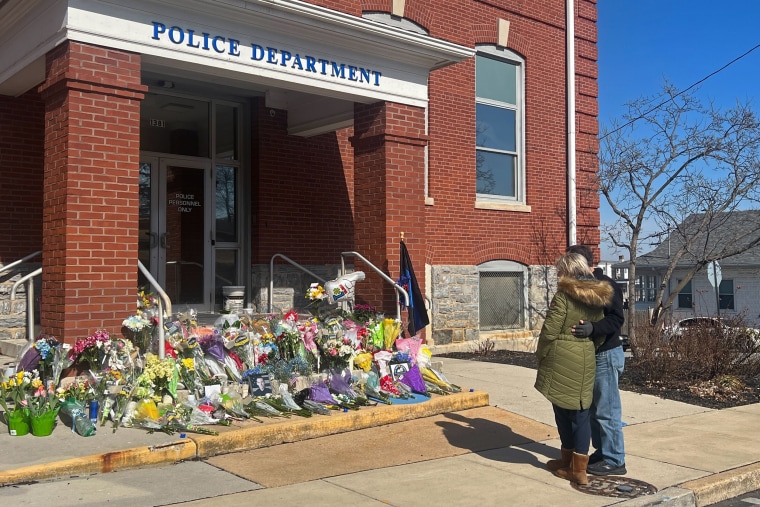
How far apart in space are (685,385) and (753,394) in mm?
856

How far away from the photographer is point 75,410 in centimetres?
626

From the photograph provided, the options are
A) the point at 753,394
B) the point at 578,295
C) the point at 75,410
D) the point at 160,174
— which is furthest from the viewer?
the point at 160,174

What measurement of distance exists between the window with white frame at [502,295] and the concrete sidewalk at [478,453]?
518 centimetres

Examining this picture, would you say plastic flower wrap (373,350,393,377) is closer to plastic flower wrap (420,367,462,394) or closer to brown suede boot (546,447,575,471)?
plastic flower wrap (420,367,462,394)

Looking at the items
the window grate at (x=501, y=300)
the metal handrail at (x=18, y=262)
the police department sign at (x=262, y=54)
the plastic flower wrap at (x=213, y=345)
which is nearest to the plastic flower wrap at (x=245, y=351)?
the plastic flower wrap at (x=213, y=345)

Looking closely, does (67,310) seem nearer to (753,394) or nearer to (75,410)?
(75,410)

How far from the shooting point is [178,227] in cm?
1090

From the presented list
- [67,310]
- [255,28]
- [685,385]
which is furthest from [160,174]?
A: [685,385]

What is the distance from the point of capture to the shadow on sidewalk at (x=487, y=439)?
6477mm

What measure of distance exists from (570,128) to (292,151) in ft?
20.1

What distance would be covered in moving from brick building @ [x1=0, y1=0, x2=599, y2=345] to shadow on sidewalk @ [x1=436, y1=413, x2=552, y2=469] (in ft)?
8.46

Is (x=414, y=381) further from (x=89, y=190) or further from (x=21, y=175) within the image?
(x=21, y=175)

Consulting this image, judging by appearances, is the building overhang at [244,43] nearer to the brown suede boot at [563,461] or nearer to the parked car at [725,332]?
the parked car at [725,332]

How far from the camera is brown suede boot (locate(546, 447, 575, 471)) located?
19.1 ft
